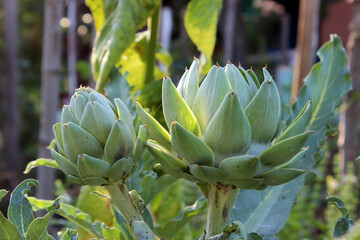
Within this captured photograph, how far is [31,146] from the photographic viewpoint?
3.52 meters

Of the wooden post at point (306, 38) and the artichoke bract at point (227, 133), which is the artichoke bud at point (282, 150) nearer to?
the artichoke bract at point (227, 133)

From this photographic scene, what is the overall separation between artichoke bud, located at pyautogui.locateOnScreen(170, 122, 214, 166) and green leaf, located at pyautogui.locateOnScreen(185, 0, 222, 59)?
328 mm

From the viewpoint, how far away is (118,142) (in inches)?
12.7

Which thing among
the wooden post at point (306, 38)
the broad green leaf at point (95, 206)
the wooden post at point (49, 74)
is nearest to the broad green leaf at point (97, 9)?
the broad green leaf at point (95, 206)

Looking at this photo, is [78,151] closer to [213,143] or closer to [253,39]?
[213,143]

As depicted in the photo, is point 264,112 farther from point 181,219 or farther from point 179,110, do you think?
point 181,219

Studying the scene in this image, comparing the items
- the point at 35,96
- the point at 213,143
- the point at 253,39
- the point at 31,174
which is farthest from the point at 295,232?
the point at 253,39

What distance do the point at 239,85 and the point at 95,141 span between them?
0.36 feet

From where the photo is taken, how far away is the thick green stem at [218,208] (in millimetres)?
341

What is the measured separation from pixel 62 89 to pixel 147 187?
10.2ft

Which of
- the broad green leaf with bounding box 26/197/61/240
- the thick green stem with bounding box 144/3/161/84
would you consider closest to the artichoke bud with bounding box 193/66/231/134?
the broad green leaf with bounding box 26/197/61/240

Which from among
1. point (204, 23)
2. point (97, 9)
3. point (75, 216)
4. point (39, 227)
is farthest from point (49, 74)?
point (39, 227)

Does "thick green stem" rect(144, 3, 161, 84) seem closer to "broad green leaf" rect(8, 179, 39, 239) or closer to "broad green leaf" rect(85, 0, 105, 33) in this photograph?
"broad green leaf" rect(85, 0, 105, 33)

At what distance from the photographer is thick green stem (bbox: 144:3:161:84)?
643mm
